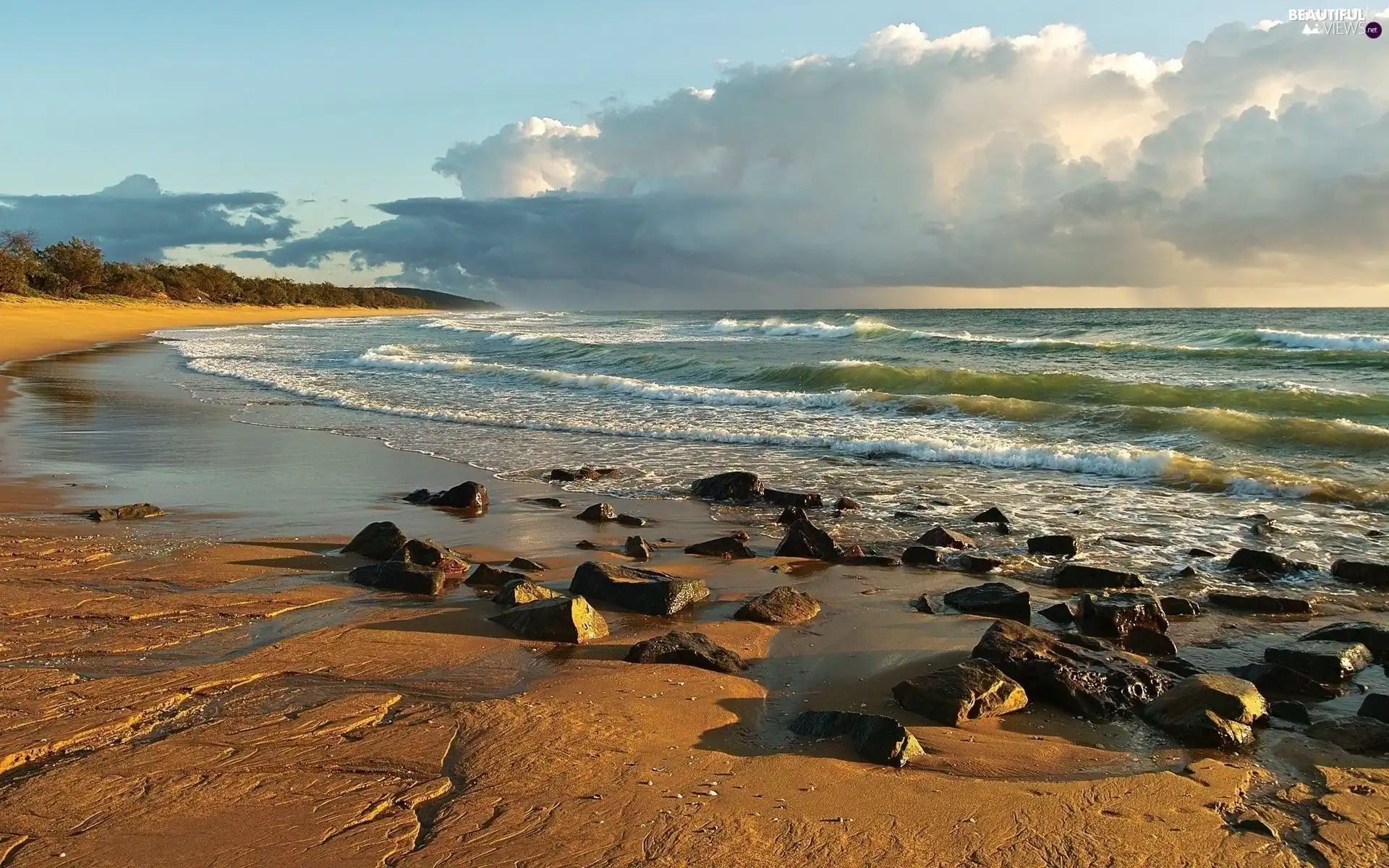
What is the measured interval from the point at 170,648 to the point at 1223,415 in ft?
54.0

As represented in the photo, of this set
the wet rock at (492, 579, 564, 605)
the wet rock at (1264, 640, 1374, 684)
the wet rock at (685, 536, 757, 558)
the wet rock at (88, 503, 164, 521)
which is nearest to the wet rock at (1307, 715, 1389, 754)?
the wet rock at (1264, 640, 1374, 684)

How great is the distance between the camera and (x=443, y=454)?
13.6 meters

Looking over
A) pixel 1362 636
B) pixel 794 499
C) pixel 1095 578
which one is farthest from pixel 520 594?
pixel 1362 636

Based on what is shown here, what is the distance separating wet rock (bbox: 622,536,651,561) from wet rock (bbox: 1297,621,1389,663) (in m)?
4.84

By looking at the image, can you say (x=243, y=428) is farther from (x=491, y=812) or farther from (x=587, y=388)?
(x=491, y=812)

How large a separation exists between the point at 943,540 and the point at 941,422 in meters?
8.83

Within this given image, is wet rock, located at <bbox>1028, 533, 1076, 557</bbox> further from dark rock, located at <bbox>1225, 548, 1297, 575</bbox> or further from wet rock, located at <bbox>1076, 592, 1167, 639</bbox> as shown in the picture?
wet rock, located at <bbox>1076, 592, 1167, 639</bbox>

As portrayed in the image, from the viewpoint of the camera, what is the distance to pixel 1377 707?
15.3 feet

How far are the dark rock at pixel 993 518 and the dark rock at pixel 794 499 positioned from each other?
1759 millimetres

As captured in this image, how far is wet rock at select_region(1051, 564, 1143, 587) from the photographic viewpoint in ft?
23.4

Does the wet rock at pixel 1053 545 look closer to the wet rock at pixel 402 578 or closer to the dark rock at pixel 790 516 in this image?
the dark rock at pixel 790 516

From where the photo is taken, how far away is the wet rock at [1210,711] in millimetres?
4340

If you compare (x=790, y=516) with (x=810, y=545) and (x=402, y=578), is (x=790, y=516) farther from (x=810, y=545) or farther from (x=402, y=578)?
(x=402, y=578)

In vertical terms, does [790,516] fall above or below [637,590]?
below
